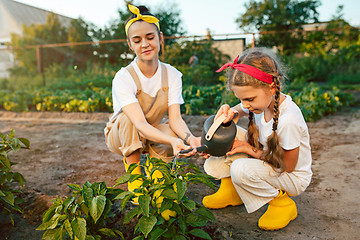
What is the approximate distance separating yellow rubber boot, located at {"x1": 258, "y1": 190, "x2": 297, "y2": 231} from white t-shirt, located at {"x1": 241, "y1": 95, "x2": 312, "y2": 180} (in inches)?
8.0

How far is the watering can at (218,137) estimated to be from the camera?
72.7 inches

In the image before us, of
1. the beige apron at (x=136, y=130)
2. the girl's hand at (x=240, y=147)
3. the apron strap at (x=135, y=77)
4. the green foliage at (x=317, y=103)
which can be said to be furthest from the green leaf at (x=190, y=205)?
the green foliage at (x=317, y=103)

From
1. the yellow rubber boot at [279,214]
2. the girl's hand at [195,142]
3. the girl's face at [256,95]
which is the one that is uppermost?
the girl's face at [256,95]

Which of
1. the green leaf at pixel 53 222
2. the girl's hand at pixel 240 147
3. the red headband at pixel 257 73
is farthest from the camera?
the girl's hand at pixel 240 147

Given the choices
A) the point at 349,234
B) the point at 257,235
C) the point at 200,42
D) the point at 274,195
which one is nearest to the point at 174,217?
the point at 257,235

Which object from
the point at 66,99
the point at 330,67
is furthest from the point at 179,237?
the point at 330,67

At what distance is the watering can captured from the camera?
185cm

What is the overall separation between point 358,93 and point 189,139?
23.9 ft

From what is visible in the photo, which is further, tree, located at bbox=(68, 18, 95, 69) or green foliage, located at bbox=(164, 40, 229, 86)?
tree, located at bbox=(68, 18, 95, 69)

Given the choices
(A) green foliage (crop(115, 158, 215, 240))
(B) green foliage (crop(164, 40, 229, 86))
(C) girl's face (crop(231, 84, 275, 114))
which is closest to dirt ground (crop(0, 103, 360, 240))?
(A) green foliage (crop(115, 158, 215, 240))

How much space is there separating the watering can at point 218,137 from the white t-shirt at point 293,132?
0.26 meters

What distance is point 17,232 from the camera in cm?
197

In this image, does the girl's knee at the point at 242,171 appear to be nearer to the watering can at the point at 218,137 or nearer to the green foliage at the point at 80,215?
the watering can at the point at 218,137

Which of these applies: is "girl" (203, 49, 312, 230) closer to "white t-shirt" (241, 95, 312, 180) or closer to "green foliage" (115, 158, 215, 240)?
"white t-shirt" (241, 95, 312, 180)
